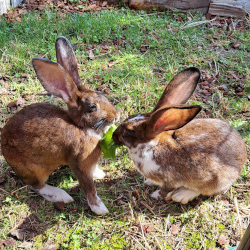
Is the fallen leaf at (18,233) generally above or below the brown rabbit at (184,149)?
below

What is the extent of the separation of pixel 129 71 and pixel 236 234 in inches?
133

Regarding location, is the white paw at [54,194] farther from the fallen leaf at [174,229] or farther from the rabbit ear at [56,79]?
the fallen leaf at [174,229]

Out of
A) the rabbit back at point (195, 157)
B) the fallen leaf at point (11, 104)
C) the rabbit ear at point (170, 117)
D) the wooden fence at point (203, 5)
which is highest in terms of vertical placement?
the wooden fence at point (203, 5)

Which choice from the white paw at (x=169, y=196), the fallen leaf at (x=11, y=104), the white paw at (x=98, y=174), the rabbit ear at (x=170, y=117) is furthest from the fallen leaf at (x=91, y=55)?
the white paw at (x=169, y=196)

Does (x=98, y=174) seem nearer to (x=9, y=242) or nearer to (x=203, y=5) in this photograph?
(x=9, y=242)

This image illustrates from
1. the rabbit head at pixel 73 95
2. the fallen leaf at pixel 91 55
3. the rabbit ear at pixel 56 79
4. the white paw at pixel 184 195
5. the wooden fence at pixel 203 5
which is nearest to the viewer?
the rabbit ear at pixel 56 79

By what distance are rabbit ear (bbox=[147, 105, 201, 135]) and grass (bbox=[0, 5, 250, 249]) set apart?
1.15m

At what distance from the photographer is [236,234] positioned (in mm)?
3846

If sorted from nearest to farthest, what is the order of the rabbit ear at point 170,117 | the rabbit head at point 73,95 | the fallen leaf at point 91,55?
the rabbit ear at point 170,117
the rabbit head at point 73,95
the fallen leaf at point 91,55

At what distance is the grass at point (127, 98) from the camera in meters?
3.86

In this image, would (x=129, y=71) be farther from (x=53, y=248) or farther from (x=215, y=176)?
(x=53, y=248)

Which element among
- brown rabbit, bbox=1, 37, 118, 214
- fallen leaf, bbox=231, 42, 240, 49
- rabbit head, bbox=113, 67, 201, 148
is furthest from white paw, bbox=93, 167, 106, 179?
fallen leaf, bbox=231, 42, 240, 49

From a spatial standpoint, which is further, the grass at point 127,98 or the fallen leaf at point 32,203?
the fallen leaf at point 32,203

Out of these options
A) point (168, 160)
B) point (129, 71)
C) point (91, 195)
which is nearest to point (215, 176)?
point (168, 160)
